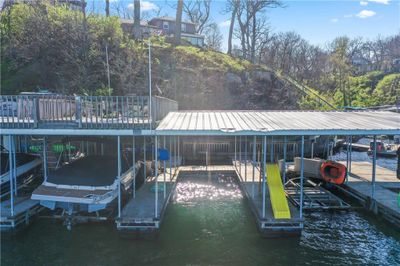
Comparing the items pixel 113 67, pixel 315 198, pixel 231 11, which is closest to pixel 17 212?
pixel 315 198

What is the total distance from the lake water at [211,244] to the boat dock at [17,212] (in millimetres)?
302

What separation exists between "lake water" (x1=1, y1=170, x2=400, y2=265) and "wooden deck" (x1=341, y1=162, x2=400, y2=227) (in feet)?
1.43

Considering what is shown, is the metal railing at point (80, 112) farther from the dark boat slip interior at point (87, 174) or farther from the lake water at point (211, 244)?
the lake water at point (211, 244)

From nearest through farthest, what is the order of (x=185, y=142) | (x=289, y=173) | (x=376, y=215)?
(x=376, y=215) → (x=289, y=173) → (x=185, y=142)

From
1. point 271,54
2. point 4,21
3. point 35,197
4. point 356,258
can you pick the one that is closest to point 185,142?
point 35,197

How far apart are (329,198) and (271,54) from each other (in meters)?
32.4

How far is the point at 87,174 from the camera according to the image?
33.1ft

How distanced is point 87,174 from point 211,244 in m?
4.54

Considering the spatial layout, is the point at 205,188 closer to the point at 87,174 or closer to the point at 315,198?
the point at 315,198

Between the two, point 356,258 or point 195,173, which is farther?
point 195,173

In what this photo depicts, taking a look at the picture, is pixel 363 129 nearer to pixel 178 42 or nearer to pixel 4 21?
pixel 178 42

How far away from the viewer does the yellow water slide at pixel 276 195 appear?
29.2 ft

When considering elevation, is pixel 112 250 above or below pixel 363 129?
below

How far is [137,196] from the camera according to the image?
10844 mm
